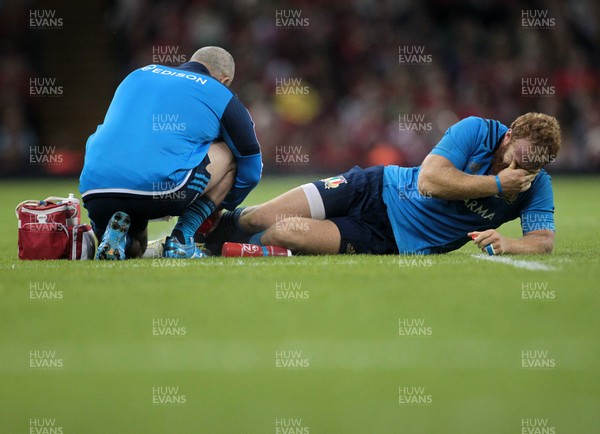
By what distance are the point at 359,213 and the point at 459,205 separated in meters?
0.79

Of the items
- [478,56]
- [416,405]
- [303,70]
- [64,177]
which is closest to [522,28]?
[478,56]

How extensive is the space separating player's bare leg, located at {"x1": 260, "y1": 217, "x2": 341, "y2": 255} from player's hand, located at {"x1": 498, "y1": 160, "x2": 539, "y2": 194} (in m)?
1.37

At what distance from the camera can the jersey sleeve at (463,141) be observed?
22.8 feet

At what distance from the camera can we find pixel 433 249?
7426 millimetres

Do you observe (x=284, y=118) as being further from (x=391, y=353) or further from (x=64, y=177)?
(x=391, y=353)

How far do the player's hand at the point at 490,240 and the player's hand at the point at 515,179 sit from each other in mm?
356

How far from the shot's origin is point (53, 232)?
7.26 meters
